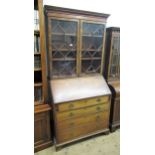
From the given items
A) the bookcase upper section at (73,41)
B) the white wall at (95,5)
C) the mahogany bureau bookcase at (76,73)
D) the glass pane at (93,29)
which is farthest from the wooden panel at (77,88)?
the white wall at (95,5)

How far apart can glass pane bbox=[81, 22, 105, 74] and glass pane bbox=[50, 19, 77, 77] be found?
173 millimetres

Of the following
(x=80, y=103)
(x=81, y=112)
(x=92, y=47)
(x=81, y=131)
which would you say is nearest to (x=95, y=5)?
(x=92, y=47)

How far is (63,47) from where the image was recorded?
6.37 ft

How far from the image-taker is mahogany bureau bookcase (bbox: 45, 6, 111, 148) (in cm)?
182

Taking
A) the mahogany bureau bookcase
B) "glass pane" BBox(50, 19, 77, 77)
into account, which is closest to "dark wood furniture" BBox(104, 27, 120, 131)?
the mahogany bureau bookcase

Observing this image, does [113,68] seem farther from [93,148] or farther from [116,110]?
[93,148]

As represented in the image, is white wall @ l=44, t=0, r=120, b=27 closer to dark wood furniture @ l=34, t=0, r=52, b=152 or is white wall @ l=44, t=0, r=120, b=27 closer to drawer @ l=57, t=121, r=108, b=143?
dark wood furniture @ l=34, t=0, r=52, b=152

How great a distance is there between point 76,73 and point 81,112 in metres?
0.61

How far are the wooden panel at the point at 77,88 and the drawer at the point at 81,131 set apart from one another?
1.61ft

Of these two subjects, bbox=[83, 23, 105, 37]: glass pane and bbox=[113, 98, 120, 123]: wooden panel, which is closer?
bbox=[83, 23, 105, 37]: glass pane

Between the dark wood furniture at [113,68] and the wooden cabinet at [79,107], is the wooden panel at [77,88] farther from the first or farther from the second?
the dark wood furniture at [113,68]
